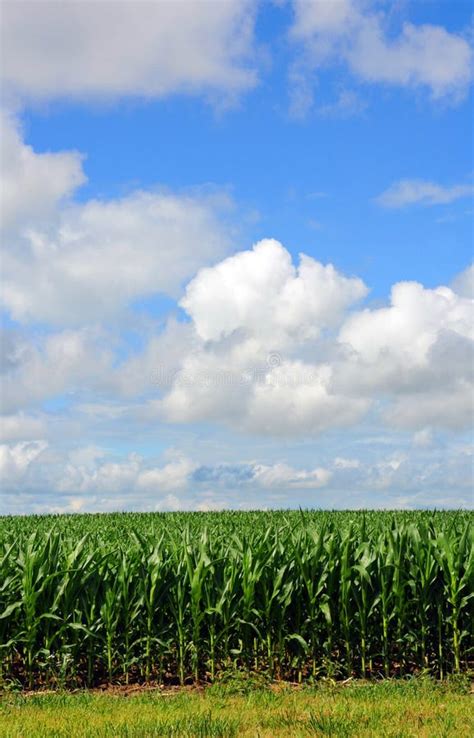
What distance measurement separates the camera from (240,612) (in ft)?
34.7

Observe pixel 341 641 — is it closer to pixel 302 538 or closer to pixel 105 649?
pixel 302 538

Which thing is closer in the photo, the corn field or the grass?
the grass

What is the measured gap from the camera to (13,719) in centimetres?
865

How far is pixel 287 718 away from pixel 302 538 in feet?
10.5

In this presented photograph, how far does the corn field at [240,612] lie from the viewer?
10.4m

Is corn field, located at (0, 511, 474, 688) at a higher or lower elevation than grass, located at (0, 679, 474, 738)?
higher

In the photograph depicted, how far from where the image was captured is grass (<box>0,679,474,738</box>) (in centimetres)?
788

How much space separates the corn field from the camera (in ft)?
34.0

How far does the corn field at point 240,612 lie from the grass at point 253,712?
0.53m

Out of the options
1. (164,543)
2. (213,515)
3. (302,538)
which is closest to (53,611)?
(164,543)

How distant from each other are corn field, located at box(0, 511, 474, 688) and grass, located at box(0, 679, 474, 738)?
53cm

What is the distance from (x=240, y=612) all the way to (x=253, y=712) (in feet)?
6.69

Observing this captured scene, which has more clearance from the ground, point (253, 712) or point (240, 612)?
point (240, 612)

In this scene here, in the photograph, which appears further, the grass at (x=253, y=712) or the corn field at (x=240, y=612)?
the corn field at (x=240, y=612)
